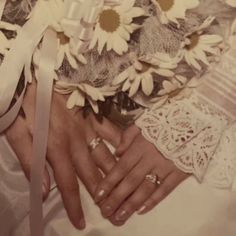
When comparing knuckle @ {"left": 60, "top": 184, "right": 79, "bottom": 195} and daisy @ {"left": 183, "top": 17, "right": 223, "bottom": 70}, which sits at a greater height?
daisy @ {"left": 183, "top": 17, "right": 223, "bottom": 70}

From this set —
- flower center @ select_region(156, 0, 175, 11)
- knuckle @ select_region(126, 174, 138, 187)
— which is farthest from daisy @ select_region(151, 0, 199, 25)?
knuckle @ select_region(126, 174, 138, 187)

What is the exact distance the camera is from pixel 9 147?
0.73 metres

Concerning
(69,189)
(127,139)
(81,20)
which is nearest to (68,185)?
(69,189)

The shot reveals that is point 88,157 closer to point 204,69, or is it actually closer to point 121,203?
point 121,203

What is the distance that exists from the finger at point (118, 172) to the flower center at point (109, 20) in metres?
0.17

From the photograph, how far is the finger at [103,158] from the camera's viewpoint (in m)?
0.72

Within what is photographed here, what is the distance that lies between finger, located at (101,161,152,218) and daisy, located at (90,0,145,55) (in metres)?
0.17

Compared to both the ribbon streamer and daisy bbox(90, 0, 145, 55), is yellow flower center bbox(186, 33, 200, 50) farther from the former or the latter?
the ribbon streamer

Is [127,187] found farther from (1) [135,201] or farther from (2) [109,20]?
(2) [109,20]

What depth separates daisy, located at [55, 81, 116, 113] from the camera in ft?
2.24

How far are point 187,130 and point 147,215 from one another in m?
0.13

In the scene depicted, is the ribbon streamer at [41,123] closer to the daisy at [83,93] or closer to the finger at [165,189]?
the daisy at [83,93]

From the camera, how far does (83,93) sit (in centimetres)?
70

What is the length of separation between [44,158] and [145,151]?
14 centimetres
